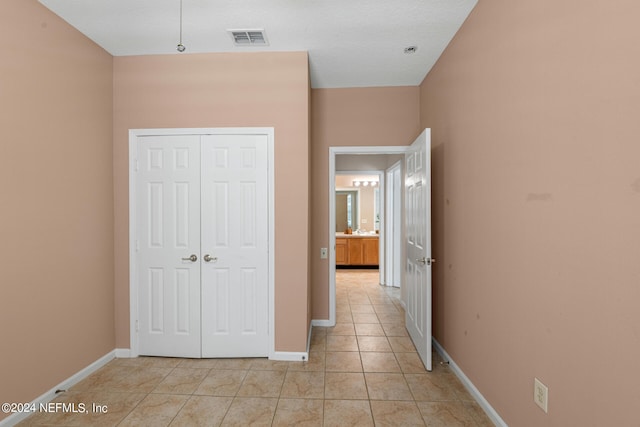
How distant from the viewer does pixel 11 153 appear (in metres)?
1.86

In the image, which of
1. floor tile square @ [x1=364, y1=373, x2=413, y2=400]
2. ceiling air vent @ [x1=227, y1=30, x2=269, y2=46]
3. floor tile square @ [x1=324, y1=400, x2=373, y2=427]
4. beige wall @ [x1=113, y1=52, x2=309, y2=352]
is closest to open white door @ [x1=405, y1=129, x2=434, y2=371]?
floor tile square @ [x1=364, y1=373, x2=413, y2=400]

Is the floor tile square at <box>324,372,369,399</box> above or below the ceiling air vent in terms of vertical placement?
below

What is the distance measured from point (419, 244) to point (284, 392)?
1696 mm

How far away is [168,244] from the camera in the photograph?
273 cm

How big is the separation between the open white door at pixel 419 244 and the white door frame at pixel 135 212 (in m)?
1.35

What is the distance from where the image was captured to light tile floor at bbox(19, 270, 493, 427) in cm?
192

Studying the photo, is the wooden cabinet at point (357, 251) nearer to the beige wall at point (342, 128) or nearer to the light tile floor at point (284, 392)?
the beige wall at point (342, 128)

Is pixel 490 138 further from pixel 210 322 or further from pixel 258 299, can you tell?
pixel 210 322

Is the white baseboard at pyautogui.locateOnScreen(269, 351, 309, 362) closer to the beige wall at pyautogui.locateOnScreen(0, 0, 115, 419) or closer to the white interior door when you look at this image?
the white interior door

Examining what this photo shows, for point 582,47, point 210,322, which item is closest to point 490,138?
point 582,47

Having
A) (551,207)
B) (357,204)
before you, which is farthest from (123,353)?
(357,204)

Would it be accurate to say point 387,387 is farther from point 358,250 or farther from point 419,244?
point 358,250

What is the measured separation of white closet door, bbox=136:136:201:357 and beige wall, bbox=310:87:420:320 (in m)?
1.34

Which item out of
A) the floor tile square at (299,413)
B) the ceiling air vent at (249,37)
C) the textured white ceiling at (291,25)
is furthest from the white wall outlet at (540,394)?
the ceiling air vent at (249,37)
